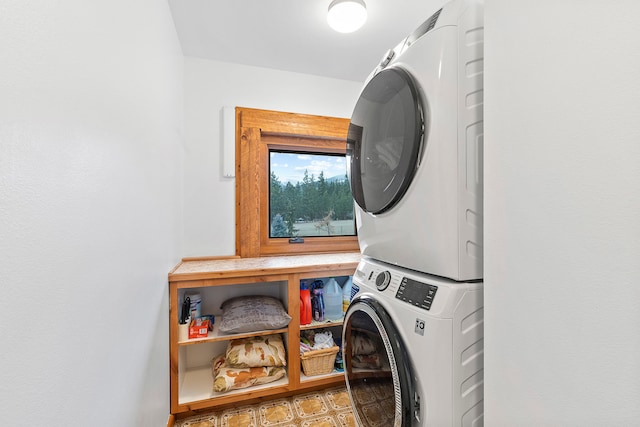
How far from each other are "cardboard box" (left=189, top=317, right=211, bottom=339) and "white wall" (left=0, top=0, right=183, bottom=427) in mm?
471

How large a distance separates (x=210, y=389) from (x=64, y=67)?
1.77m

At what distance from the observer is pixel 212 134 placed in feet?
6.79

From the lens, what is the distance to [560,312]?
1.59ft

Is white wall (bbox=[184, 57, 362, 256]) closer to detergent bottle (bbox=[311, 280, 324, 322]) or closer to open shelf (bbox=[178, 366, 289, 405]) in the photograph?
detergent bottle (bbox=[311, 280, 324, 322])

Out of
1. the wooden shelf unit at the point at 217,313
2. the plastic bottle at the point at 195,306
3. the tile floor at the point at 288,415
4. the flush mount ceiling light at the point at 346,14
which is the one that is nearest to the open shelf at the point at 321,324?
the wooden shelf unit at the point at 217,313

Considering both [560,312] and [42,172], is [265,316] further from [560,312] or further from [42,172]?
[560,312]

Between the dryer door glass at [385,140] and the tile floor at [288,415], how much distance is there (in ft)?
4.17

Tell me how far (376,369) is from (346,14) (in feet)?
5.46

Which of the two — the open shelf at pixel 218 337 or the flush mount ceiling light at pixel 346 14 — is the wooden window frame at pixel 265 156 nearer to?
the open shelf at pixel 218 337

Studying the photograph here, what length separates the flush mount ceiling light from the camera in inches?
55.4

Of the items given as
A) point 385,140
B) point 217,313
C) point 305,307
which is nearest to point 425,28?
point 385,140

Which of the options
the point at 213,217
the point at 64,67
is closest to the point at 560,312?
the point at 64,67

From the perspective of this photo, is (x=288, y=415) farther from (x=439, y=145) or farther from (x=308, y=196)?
(x=439, y=145)

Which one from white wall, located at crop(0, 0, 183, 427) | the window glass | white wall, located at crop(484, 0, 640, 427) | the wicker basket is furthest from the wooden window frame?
white wall, located at crop(484, 0, 640, 427)
